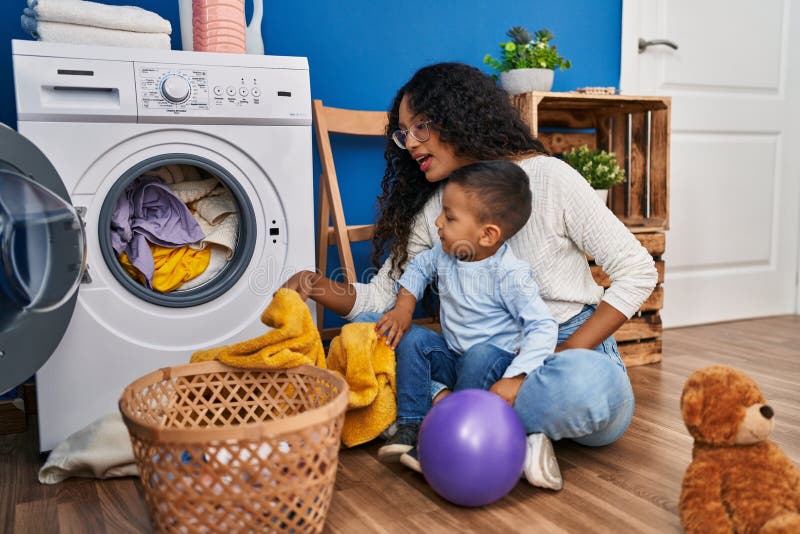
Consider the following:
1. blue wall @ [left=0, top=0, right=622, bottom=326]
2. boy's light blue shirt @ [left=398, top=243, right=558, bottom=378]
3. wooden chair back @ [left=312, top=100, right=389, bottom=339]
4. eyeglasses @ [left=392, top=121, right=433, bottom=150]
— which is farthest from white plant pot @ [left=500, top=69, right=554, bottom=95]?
boy's light blue shirt @ [left=398, top=243, right=558, bottom=378]

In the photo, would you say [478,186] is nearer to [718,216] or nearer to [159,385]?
[159,385]

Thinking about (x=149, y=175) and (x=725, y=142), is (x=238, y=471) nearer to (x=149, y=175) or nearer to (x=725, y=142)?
(x=149, y=175)

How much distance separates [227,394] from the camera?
1383mm

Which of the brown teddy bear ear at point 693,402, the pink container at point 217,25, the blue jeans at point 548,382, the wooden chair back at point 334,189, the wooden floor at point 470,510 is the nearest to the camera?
the brown teddy bear ear at point 693,402

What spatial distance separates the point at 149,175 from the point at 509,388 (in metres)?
0.95

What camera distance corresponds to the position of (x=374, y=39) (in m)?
2.23

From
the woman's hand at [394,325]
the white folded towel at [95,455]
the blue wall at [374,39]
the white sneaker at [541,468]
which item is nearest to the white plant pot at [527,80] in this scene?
the blue wall at [374,39]

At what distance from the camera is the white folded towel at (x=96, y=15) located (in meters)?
1.48

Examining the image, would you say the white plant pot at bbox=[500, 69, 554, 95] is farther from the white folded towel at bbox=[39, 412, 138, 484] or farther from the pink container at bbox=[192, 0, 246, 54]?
the white folded towel at bbox=[39, 412, 138, 484]

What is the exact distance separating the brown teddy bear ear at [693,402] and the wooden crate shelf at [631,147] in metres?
1.08

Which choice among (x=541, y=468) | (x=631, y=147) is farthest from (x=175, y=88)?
(x=631, y=147)

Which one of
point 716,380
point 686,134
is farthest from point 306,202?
point 686,134

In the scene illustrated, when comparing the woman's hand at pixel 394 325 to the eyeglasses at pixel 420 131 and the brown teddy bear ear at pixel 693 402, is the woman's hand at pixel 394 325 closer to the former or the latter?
the eyeglasses at pixel 420 131

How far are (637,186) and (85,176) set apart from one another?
1909 millimetres
